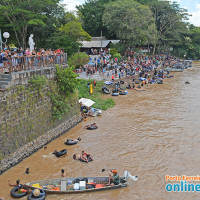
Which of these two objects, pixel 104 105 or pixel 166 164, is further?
pixel 104 105

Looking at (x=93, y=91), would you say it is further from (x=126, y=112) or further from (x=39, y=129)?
(x=39, y=129)

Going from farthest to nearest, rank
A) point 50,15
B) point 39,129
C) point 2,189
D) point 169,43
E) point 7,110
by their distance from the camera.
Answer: point 169,43
point 50,15
point 39,129
point 7,110
point 2,189

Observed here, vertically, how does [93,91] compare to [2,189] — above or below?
above

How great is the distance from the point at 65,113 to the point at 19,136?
5.19m

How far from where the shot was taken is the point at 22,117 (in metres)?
13.6

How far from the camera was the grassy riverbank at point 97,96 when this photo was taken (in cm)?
2462

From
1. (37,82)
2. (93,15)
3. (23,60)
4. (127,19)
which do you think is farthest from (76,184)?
(93,15)

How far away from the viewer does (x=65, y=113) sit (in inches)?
711

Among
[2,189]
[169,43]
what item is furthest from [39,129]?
[169,43]

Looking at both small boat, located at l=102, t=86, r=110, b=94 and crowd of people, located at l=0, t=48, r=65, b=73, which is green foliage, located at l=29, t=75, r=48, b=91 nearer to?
crowd of people, located at l=0, t=48, r=65, b=73

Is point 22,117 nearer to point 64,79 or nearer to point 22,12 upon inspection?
point 64,79

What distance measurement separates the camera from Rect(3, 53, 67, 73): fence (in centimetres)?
1331

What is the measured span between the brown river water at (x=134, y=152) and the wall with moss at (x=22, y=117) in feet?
4.37

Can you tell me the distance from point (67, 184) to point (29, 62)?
795 cm
